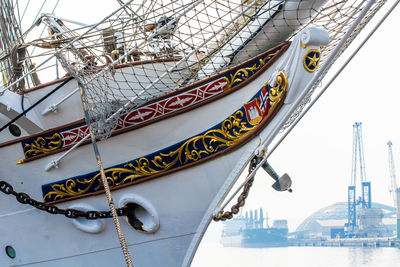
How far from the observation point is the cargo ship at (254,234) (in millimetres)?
62188

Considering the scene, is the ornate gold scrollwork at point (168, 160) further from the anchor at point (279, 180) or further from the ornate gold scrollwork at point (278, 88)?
the anchor at point (279, 180)

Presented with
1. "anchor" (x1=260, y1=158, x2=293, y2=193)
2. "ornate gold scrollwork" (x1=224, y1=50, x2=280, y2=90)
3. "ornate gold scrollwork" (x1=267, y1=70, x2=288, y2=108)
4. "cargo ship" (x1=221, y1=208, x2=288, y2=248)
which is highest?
"cargo ship" (x1=221, y1=208, x2=288, y2=248)

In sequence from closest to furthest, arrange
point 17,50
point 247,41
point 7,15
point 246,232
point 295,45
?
point 295,45 → point 247,41 → point 17,50 → point 7,15 → point 246,232

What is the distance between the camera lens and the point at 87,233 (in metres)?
4.46

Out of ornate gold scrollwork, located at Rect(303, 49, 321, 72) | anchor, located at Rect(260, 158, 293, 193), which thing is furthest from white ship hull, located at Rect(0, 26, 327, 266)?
anchor, located at Rect(260, 158, 293, 193)

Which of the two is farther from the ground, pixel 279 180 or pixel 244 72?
pixel 244 72

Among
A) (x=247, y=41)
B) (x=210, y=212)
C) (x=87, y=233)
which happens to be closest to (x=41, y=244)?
(x=87, y=233)

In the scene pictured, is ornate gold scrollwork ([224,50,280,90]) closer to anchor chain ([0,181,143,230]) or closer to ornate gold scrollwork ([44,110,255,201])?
ornate gold scrollwork ([44,110,255,201])

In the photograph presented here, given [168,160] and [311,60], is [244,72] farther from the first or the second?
[168,160]

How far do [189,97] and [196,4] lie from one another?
694 mm

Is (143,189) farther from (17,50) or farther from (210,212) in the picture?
(17,50)

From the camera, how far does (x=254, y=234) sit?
65438 mm

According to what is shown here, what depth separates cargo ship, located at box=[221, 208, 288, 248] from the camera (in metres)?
62.2

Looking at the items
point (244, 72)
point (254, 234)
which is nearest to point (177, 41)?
point (244, 72)
